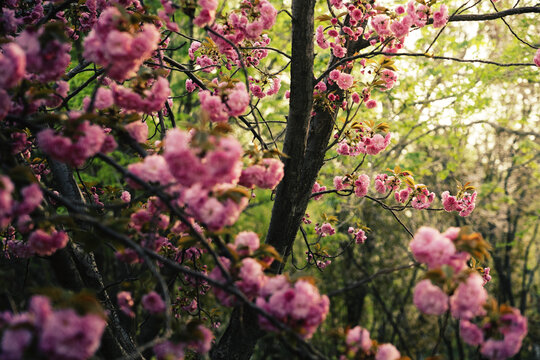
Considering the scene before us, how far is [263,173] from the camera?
5.80ft

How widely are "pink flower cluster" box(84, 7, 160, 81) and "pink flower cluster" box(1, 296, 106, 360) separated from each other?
3.01ft

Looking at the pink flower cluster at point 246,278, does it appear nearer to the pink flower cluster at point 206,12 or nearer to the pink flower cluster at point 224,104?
the pink flower cluster at point 224,104

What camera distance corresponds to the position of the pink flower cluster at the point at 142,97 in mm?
1613

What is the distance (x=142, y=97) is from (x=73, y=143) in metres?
0.37

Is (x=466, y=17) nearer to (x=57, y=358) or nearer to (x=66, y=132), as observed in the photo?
(x=66, y=132)

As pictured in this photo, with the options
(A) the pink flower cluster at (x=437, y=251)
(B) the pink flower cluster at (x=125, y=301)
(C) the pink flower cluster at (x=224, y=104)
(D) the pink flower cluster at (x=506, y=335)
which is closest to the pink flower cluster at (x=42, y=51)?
(C) the pink flower cluster at (x=224, y=104)

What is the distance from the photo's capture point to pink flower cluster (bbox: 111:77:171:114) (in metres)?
1.61

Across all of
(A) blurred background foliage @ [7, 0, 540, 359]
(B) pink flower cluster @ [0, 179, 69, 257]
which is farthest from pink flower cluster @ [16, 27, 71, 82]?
(A) blurred background foliage @ [7, 0, 540, 359]

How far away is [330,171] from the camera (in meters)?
7.80

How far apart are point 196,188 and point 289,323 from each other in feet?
2.12

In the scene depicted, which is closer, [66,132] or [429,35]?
[66,132]

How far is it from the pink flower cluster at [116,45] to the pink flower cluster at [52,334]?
0.92 meters

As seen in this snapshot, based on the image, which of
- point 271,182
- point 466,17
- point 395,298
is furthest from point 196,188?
point 395,298

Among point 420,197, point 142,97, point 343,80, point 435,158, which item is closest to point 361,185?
point 420,197
